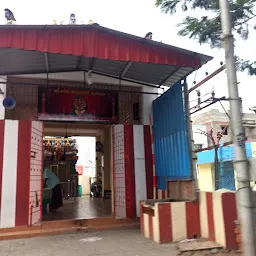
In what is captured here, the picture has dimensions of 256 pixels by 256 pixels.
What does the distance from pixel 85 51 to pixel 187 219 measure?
376cm

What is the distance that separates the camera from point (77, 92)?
7773 mm

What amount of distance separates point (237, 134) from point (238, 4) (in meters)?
3.23

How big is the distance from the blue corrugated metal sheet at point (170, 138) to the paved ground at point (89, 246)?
5.09 feet

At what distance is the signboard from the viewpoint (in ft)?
24.5

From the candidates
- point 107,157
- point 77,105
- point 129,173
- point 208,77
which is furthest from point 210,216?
point 107,157

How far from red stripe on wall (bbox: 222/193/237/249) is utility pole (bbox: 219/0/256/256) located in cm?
161

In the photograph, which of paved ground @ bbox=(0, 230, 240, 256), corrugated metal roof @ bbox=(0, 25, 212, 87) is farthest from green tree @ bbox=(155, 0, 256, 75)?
paved ground @ bbox=(0, 230, 240, 256)

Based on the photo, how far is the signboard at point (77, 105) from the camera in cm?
748

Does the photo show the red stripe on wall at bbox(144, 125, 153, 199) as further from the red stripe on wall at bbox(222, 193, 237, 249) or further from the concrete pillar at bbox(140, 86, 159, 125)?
the red stripe on wall at bbox(222, 193, 237, 249)

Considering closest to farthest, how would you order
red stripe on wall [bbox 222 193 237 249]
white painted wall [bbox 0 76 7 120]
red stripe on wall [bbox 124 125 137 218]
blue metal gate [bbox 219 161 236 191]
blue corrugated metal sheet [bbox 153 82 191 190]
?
red stripe on wall [bbox 222 193 237 249]
blue corrugated metal sheet [bbox 153 82 191 190]
blue metal gate [bbox 219 161 236 191]
white painted wall [bbox 0 76 7 120]
red stripe on wall [bbox 124 125 137 218]

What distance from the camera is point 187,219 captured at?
18.5 ft

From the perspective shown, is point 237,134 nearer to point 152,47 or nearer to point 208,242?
point 208,242

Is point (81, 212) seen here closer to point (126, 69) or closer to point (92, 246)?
point (92, 246)

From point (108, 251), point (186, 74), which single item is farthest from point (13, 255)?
point (186, 74)
